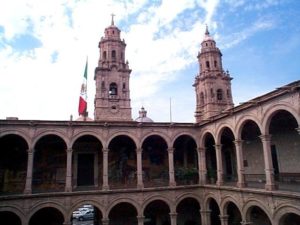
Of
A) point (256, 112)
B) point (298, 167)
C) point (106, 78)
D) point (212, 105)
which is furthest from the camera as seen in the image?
point (212, 105)

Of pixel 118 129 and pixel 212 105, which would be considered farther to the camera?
pixel 212 105

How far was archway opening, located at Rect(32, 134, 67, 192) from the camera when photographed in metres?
19.2

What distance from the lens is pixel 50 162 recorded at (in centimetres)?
1964

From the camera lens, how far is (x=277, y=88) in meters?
12.2

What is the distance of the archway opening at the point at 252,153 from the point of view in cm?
1812

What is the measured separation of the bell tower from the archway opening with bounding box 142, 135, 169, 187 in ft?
30.4

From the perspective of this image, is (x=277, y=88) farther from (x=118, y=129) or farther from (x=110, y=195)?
(x=110, y=195)

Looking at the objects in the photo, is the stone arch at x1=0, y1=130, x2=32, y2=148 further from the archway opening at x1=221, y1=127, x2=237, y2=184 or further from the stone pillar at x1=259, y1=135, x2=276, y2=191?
the archway opening at x1=221, y1=127, x2=237, y2=184

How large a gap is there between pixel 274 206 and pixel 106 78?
56.2 feet

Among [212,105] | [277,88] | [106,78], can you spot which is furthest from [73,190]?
[212,105]

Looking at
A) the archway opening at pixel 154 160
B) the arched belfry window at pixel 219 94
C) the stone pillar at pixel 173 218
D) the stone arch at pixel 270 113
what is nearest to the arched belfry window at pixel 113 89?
the archway opening at pixel 154 160

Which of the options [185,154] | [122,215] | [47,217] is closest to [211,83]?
[185,154]

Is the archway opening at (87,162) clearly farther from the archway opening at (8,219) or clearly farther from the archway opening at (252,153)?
the archway opening at (252,153)

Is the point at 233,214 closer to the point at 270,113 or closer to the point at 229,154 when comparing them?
the point at 229,154
